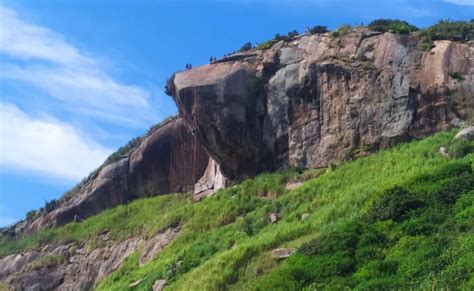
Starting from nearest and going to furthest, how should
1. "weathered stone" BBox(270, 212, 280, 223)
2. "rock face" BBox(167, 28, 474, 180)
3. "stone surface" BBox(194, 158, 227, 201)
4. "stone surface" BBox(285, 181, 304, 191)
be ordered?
"weathered stone" BBox(270, 212, 280, 223) < "rock face" BBox(167, 28, 474, 180) < "stone surface" BBox(285, 181, 304, 191) < "stone surface" BBox(194, 158, 227, 201)

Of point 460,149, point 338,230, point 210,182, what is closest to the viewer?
point 338,230

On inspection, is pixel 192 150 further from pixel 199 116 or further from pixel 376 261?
pixel 376 261

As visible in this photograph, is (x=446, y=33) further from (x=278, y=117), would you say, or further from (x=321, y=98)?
(x=278, y=117)

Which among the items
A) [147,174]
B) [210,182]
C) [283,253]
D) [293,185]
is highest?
[147,174]

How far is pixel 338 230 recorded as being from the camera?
100 ft

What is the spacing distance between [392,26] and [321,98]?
5.58 meters

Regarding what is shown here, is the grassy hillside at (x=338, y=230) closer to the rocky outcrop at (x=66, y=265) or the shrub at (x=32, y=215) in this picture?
the rocky outcrop at (x=66, y=265)

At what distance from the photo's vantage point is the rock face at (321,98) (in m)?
41.0

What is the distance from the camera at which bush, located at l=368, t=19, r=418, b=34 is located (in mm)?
44844

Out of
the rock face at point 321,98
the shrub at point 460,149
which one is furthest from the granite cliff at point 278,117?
the shrub at point 460,149

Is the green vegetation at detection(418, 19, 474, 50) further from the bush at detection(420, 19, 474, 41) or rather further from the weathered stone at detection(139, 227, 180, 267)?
the weathered stone at detection(139, 227, 180, 267)

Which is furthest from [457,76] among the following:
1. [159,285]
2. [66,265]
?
[66,265]

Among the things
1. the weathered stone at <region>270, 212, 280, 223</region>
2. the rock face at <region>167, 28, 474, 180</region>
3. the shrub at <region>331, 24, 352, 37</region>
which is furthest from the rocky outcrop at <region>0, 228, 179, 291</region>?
the shrub at <region>331, 24, 352, 37</region>

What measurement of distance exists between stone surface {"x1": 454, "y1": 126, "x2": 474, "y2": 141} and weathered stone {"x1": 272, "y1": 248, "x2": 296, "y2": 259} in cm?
1006
